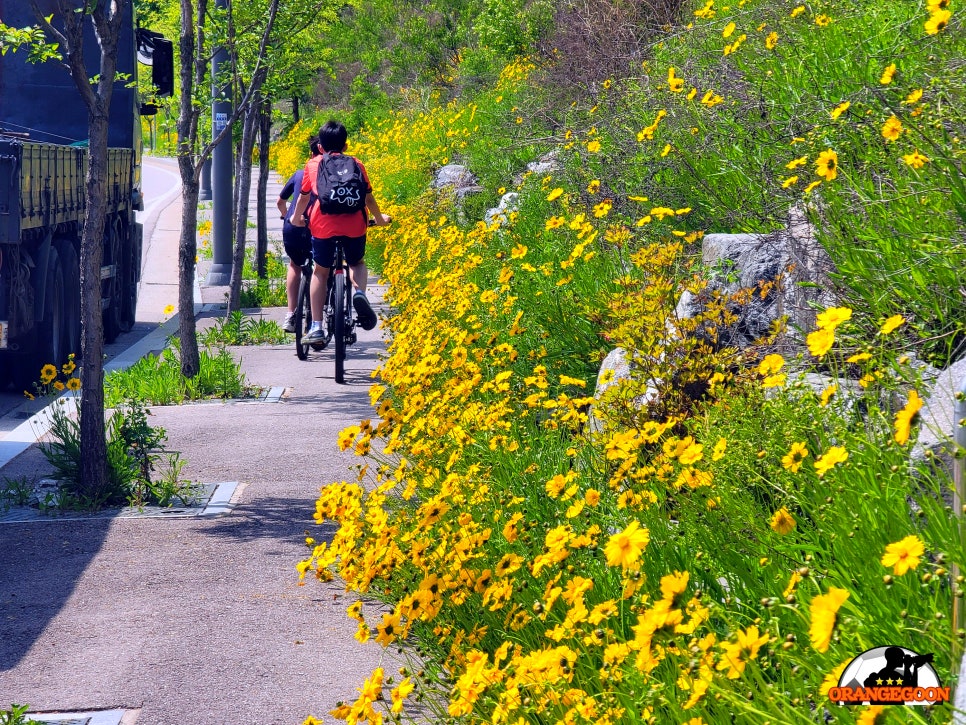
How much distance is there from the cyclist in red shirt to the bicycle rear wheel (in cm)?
45

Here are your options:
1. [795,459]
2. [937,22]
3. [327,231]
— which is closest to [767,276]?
[937,22]

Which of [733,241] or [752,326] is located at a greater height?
[733,241]

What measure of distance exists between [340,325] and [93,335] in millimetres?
3473

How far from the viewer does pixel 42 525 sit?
259 inches

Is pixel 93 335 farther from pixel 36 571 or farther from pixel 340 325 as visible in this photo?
pixel 340 325

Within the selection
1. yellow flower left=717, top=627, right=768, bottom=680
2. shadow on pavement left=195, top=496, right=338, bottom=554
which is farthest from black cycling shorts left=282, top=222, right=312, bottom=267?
yellow flower left=717, top=627, right=768, bottom=680

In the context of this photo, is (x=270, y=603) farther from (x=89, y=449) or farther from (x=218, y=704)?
(x=89, y=449)

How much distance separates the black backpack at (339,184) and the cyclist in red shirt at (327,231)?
0.07 metres

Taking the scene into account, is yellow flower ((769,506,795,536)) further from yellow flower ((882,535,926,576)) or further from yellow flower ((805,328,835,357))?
yellow flower ((882,535,926,576))

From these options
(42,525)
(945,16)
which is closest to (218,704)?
(42,525)

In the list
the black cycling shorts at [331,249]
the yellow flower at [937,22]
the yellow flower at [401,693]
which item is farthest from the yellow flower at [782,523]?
the black cycling shorts at [331,249]

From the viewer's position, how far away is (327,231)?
Result: 33.9 ft

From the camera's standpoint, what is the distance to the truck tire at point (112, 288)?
46.9 feet

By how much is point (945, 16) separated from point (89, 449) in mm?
4850
